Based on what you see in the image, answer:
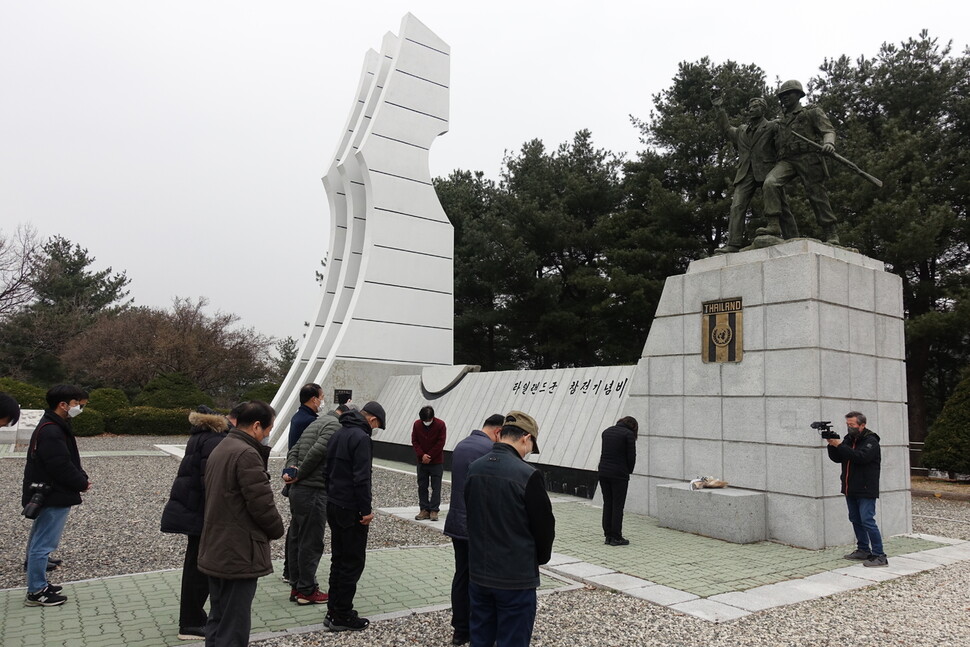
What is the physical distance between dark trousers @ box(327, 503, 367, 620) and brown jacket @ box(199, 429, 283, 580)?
3.11 ft

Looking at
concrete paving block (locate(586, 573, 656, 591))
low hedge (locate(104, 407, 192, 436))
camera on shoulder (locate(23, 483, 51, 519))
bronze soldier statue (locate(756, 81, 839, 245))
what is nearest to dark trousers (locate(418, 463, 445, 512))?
concrete paving block (locate(586, 573, 656, 591))

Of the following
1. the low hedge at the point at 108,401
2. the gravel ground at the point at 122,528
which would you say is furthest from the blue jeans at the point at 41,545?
the low hedge at the point at 108,401

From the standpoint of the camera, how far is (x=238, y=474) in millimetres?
3482

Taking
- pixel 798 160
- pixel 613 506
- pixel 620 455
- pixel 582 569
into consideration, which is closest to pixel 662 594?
pixel 582 569

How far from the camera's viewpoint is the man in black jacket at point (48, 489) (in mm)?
4848

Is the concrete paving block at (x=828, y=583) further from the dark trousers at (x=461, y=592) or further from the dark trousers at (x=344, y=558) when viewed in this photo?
the dark trousers at (x=344, y=558)

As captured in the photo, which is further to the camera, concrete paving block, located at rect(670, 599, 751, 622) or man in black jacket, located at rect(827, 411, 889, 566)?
man in black jacket, located at rect(827, 411, 889, 566)

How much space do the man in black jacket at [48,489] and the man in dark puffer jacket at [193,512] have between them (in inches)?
35.5

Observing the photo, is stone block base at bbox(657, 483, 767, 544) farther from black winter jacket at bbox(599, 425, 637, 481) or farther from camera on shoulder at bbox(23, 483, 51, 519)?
camera on shoulder at bbox(23, 483, 51, 519)

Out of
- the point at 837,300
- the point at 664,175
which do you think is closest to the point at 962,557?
the point at 837,300

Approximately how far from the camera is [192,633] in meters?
4.27

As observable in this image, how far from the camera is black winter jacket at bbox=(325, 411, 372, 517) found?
4.49 m

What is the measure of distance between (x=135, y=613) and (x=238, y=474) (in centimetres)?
213

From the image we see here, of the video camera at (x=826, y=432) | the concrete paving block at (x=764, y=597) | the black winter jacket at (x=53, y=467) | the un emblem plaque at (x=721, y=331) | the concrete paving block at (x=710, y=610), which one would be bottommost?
the concrete paving block at (x=710, y=610)
